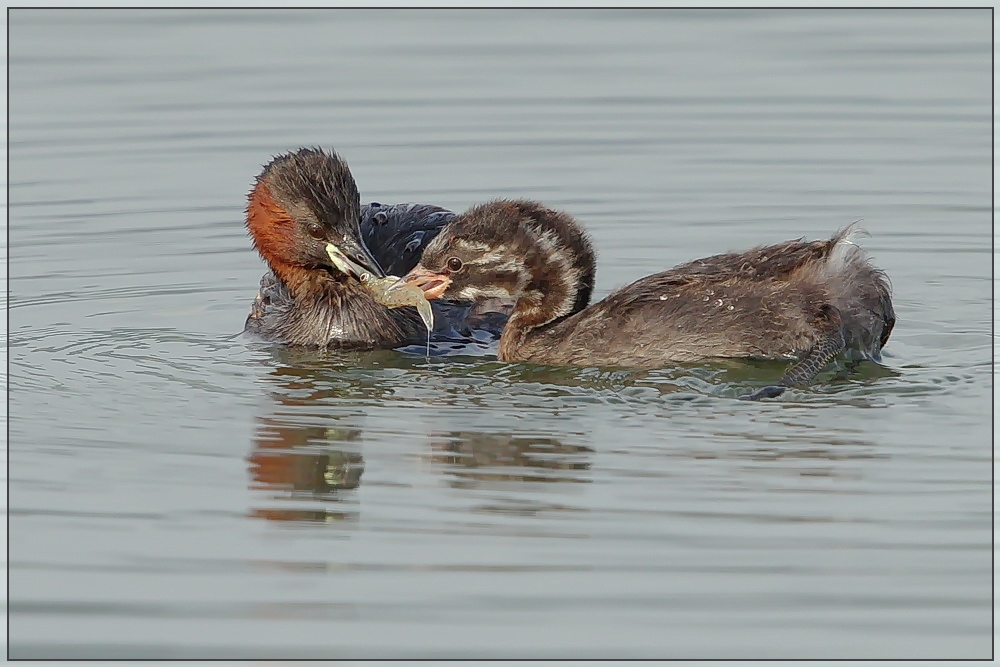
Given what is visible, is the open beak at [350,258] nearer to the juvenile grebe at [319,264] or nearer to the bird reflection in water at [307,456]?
the juvenile grebe at [319,264]

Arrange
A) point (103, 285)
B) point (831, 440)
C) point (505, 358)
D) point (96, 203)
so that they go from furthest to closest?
point (96, 203), point (103, 285), point (505, 358), point (831, 440)

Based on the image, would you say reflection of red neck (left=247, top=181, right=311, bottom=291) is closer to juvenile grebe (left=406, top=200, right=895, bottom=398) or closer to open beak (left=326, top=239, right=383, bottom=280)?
open beak (left=326, top=239, right=383, bottom=280)

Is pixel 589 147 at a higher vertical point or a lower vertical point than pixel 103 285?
higher

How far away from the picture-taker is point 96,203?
13383 millimetres

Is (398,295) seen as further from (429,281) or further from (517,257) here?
(517,257)

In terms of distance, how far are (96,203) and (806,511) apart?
7.30 m

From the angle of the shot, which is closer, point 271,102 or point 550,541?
point 550,541

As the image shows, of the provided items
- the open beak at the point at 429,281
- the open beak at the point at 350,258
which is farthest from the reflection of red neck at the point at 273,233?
the open beak at the point at 429,281

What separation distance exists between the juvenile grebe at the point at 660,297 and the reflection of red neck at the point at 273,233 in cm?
84

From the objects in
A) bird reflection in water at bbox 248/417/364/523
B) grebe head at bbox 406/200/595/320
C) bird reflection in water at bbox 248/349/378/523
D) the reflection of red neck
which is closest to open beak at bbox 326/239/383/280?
the reflection of red neck

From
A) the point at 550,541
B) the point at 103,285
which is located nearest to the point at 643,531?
the point at 550,541

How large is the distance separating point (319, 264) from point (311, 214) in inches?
12.5

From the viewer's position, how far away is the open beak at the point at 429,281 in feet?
31.8

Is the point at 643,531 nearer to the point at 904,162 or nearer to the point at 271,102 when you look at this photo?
the point at 904,162
